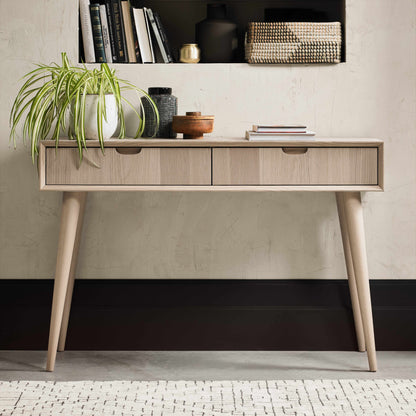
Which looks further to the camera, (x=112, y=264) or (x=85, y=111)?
(x=112, y=264)

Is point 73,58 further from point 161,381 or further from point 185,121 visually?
point 161,381

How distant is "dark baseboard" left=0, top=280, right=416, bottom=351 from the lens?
239cm

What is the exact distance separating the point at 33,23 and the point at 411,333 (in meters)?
1.85

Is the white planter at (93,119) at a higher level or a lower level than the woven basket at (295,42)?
lower

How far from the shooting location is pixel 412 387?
1983 millimetres

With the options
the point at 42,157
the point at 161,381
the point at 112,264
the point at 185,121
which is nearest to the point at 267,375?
the point at 161,381

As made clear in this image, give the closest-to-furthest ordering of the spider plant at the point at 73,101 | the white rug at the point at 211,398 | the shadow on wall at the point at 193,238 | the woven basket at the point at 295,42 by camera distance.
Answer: the white rug at the point at 211,398 < the spider plant at the point at 73,101 < the woven basket at the point at 295,42 < the shadow on wall at the point at 193,238

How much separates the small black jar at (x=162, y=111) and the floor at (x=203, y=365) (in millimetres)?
816

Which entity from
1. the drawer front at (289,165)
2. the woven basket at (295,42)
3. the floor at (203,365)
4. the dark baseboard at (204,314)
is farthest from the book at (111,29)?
the floor at (203,365)

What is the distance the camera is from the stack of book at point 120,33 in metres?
2.28

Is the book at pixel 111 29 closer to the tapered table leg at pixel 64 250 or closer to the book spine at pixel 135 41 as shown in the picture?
the book spine at pixel 135 41

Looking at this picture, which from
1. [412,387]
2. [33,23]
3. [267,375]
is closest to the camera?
[412,387]

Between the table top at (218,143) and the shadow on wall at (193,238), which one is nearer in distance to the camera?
the table top at (218,143)

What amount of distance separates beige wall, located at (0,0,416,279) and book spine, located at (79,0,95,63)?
4 cm
